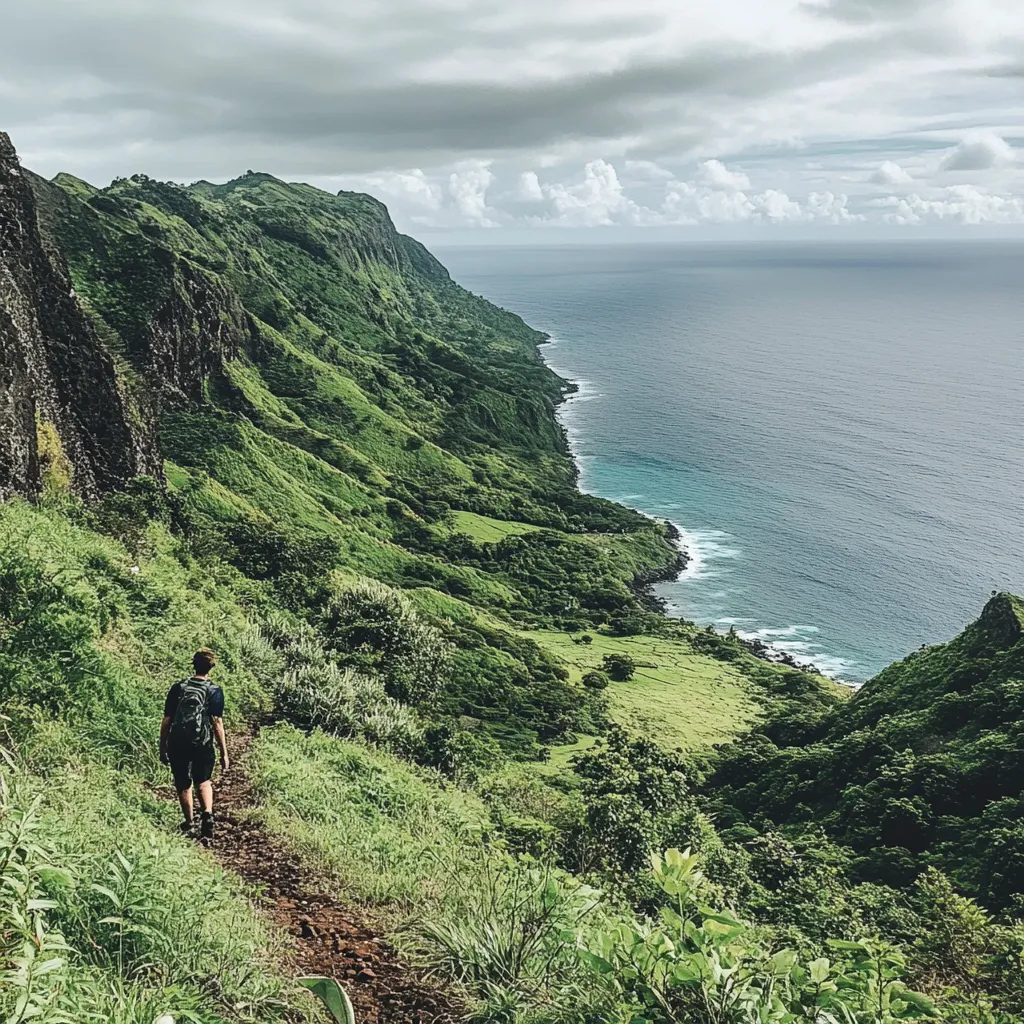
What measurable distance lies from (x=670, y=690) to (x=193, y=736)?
2922 inches

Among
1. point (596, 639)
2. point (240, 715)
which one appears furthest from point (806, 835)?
point (596, 639)

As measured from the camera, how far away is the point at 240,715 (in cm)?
2217

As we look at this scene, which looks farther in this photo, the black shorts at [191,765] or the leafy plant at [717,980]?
the black shorts at [191,765]

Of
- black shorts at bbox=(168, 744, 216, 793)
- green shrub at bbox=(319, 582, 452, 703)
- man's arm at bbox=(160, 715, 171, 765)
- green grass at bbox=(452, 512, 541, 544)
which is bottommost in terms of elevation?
green grass at bbox=(452, 512, 541, 544)

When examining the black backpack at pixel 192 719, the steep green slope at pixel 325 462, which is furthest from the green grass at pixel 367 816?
the steep green slope at pixel 325 462

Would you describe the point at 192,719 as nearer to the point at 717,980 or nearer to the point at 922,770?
the point at 717,980

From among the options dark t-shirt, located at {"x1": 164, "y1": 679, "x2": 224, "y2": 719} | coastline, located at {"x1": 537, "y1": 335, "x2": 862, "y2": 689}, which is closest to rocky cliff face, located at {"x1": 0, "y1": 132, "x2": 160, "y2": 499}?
dark t-shirt, located at {"x1": 164, "y1": 679, "x2": 224, "y2": 719}

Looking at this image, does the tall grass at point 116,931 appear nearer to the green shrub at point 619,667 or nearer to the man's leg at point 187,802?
the man's leg at point 187,802

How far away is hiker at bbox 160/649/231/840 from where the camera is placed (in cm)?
1248

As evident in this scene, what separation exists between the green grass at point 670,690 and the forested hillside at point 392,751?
1.69ft

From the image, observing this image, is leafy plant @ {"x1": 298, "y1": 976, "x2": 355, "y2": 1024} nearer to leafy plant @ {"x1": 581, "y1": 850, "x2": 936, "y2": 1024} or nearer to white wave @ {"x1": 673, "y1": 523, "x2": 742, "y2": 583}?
leafy plant @ {"x1": 581, "y1": 850, "x2": 936, "y2": 1024}

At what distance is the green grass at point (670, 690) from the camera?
230ft

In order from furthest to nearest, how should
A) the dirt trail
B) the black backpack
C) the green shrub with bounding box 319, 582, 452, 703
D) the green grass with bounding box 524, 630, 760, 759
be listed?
the green grass with bounding box 524, 630, 760, 759
the green shrub with bounding box 319, 582, 452, 703
the black backpack
the dirt trail

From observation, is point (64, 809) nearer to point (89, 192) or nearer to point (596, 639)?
point (596, 639)
